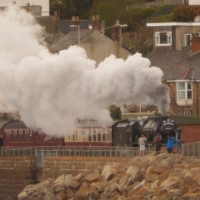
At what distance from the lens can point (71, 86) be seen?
79375mm

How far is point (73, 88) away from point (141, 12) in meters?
47.8

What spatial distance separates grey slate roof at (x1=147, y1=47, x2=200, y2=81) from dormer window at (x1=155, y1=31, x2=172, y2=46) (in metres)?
0.66

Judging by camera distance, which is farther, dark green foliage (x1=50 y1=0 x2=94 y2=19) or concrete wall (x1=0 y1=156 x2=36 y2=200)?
dark green foliage (x1=50 y1=0 x2=94 y2=19)

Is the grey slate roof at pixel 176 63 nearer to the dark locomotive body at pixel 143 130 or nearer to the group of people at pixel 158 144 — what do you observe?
Result: the dark locomotive body at pixel 143 130

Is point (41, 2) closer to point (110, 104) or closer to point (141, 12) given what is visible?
point (141, 12)

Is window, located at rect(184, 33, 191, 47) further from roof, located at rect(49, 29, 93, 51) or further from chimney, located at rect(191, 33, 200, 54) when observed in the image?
roof, located at rect(49, 29, 93, 51)

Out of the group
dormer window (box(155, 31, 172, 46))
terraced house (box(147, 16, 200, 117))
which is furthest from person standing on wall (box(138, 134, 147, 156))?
dormer window (box(155, 31, 172, 46))

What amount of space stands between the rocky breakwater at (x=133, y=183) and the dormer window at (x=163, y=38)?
3055 cm

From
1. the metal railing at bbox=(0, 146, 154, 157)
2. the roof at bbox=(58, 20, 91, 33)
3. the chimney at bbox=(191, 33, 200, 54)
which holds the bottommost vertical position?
the metal railing at bbox=(0, 146, 154, 157)

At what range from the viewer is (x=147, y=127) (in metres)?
A: 80.1

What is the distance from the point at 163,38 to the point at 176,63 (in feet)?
21.5

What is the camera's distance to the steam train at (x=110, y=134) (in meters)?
79.6

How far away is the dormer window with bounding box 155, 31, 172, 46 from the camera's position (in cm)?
10650

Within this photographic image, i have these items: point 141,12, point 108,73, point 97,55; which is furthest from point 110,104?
point 141,12
